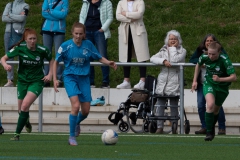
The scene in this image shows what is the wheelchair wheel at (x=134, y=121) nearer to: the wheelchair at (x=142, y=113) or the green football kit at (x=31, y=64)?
the wheelchair at (x=142, y=113)

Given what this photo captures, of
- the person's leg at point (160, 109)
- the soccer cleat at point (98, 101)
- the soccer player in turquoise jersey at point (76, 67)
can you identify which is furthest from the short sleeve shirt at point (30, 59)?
the soccer cleat at point (98, 101)

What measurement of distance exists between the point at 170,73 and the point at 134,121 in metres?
1.30

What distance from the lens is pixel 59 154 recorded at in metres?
10.8

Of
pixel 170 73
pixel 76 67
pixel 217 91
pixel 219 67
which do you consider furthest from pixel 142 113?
pixel 76 67

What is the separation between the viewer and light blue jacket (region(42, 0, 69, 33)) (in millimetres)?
17516

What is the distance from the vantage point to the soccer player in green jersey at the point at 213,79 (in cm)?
1306

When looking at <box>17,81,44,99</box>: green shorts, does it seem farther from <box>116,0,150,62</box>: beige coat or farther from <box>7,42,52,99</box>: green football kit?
<box>116,0,150,62</box>: beige coat

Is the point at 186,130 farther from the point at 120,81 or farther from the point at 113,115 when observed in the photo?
the point at 120,81

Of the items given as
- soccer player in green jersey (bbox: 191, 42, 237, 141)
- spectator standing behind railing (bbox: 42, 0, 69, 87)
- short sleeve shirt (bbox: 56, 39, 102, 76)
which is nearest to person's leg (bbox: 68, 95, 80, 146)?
short sleeve shirt (bbox: 56, 39, 102, 76)

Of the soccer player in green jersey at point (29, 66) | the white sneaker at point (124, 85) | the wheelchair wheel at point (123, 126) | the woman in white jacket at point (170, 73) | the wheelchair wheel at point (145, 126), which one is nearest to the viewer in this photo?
the soccer player in green jersey at point (29, 66)

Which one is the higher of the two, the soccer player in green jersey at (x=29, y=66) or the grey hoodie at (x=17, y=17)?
the grey hoodie at (x=17, y=17)

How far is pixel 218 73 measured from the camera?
13250 millimetres

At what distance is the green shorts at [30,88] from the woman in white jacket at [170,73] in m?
2.88

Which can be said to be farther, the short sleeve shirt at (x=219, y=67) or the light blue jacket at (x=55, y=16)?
the light blue jacket at (x=55, y=16)
